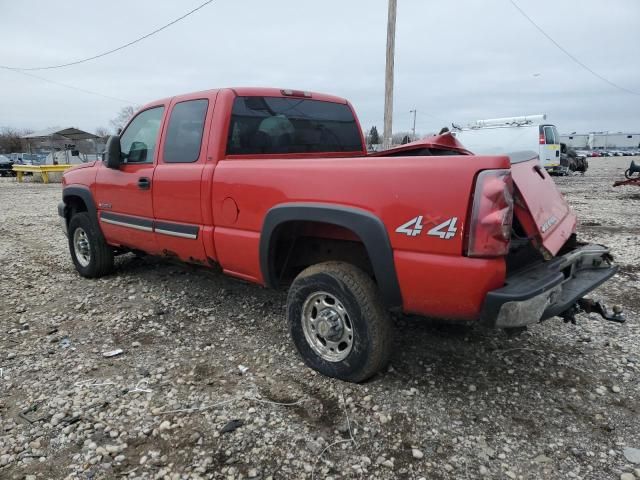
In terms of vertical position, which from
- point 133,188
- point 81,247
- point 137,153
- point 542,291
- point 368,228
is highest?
point 137,153

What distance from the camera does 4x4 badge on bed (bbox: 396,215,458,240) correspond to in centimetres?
235

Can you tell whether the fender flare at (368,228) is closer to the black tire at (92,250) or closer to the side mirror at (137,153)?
the side mirror at (137,153)

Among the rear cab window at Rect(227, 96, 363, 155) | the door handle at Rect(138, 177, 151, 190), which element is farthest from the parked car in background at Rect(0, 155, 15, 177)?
the rear cab window at Rect(227, 96, 363, 155)

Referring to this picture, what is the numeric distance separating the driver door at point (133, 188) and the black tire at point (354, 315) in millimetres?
1960

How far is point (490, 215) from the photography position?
7.47 ft

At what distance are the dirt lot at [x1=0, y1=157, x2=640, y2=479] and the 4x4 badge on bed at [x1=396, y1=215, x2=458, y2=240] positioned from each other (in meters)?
1.09

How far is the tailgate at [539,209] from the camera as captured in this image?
2.60 meters

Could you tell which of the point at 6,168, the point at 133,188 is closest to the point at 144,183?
the point at 133,188

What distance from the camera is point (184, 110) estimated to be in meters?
4.02

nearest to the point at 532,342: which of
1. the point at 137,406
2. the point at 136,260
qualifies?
the point at 137,406

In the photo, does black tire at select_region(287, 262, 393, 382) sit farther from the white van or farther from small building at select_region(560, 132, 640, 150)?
small building at select_region(560, 132, 640, 150)

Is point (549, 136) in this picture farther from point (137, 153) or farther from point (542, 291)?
point (542, 291)

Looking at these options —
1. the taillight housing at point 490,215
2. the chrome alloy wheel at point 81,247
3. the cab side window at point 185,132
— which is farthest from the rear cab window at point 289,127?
the chrome alloy wheel at point 81,247

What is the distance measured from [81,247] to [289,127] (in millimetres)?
3140
